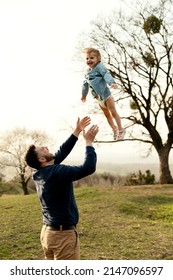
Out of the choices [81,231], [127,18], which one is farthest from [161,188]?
[81,231]

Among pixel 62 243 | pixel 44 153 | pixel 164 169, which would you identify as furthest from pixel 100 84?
pixel 164 169

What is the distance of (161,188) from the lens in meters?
16.6

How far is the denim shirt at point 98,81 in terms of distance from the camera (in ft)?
15.3

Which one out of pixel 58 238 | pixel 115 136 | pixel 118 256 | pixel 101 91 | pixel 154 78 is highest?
pixel 154 78

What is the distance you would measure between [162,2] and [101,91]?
14450mm

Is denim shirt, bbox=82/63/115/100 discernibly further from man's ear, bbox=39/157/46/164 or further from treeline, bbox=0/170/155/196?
treeline, bbox=0/170/155/196

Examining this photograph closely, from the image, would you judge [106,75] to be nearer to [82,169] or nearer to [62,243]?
[82,169]

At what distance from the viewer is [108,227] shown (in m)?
9.09

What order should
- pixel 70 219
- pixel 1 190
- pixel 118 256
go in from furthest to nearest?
pixel 1 190 < pixel 118 256 < pixel 70 219

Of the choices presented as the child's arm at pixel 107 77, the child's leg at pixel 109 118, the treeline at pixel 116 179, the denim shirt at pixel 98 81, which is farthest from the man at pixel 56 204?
the treeline at pixel 116 179

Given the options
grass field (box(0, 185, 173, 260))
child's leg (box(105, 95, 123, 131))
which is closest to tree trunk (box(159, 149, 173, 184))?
grass field (box(0, 185, 173, 260))

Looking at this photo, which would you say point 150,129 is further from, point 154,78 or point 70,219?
point 70,219

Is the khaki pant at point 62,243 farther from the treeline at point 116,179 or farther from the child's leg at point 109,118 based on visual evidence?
the treeline at point 116,179
